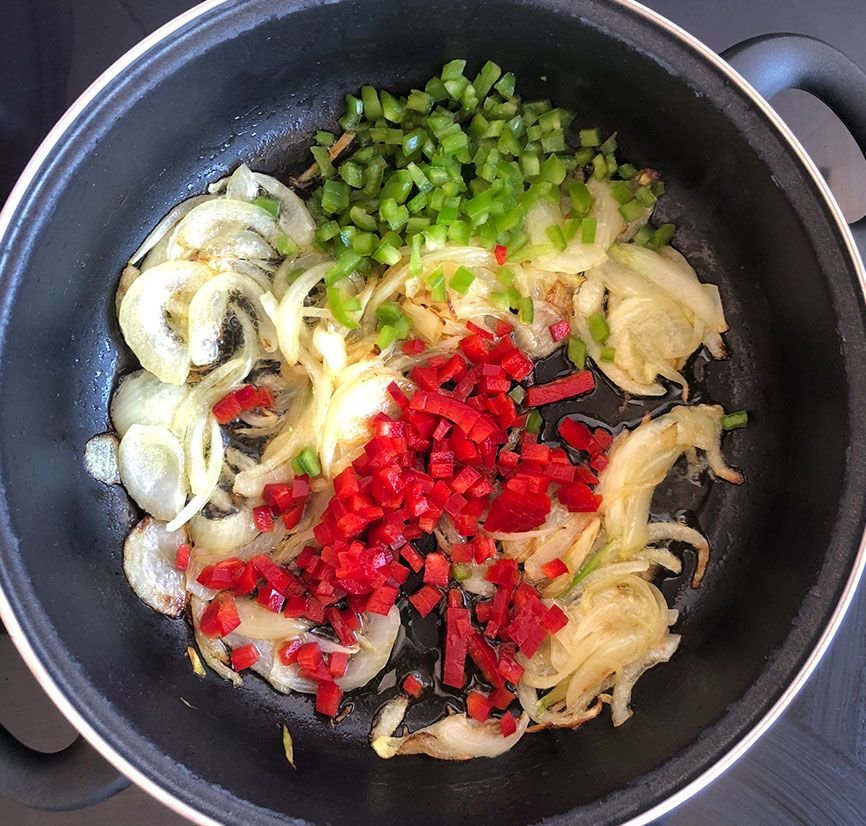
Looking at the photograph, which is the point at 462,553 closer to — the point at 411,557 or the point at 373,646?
the point at 411,557

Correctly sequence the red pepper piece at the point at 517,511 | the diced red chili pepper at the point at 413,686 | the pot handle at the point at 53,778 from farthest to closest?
the diced red chili pepper at the point at 413,686
the red pepper piece at the point at 517,511
the pot handle at the point at 53,778

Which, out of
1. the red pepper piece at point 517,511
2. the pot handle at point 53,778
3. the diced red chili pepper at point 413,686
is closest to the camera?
the pot handle at point 53,778

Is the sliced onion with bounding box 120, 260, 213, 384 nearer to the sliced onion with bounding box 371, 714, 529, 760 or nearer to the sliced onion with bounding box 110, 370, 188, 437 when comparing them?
the sliced onion with bounding box 110, 370, 188, 437

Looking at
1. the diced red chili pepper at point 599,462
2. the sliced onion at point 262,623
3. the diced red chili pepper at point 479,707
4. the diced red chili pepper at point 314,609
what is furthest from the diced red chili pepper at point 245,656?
the diced red chili pepper at point 599,462

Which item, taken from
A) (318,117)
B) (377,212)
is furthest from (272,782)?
(318,117)

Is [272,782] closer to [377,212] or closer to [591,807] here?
[591,807]

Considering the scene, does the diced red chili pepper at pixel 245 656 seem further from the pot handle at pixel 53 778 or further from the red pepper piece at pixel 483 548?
the red pepper piece at pixel 483 548

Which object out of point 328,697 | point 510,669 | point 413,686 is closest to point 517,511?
point 510,669
